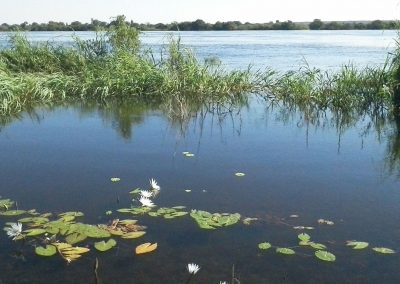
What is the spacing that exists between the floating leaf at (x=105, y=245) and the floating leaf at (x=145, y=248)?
0.60 ft

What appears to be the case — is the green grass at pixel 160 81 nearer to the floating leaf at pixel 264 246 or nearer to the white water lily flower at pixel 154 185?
the white water lily flower at pixel 154 185

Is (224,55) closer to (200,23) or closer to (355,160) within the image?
(355,160)

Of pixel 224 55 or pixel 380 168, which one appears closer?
pixel 380 168

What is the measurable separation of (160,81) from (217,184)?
569 cm

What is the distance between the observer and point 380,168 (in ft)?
17.4

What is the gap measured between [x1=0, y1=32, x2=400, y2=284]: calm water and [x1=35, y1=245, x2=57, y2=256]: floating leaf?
0.14 ft

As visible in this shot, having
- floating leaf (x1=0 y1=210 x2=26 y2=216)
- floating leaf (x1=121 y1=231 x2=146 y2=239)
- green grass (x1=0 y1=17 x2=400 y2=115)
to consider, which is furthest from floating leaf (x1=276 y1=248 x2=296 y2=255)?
green grass (x1=0 y1=17 x2=400 y2=115)

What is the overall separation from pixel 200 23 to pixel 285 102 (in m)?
38.1

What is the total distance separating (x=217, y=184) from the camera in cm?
462

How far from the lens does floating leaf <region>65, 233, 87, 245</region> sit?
3.33 m

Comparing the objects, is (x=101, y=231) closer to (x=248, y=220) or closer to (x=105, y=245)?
(x=105, y=245)

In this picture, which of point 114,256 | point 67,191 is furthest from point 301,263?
point 67,191

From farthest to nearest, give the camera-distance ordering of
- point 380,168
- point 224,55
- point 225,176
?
1. point 224,55
2. point 380,168
3. point 225,176

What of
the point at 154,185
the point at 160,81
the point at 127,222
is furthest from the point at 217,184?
the point at 160,81
